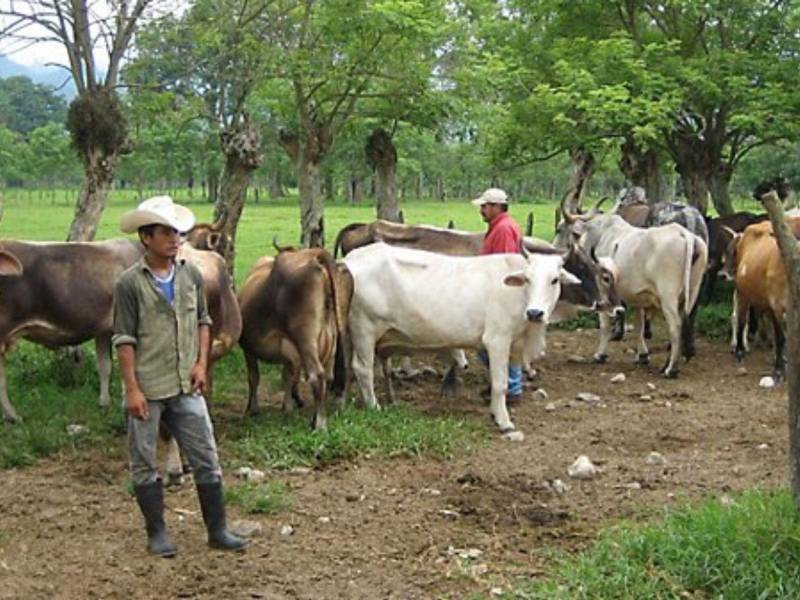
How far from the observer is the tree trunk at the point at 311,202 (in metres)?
14.1

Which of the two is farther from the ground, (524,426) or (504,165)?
(504,165)

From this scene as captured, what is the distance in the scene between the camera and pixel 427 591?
16.1ft

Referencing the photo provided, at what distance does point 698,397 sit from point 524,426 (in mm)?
2090

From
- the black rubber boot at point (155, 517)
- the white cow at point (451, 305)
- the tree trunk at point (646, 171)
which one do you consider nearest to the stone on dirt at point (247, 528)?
the black rubber boot at point (155, 517)

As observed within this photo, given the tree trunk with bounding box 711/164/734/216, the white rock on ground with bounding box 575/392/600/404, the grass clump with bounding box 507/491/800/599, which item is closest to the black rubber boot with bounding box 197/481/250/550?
the grass clump with bounding box 507/491/800/599

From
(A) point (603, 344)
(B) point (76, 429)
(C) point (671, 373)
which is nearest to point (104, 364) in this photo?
(B) point (76, 429)

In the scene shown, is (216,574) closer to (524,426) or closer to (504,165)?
(524,426)

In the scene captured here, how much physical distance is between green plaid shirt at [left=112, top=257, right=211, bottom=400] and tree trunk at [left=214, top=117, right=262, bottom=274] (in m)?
5.40

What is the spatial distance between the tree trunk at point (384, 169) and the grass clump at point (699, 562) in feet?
36.8

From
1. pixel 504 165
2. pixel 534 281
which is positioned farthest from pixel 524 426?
pixel 504 165

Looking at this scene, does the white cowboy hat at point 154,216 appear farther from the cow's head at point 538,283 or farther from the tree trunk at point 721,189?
the tree trunk at point 721,189

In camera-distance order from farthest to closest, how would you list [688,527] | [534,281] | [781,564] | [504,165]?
[504,165]
[534,281]
[688,527]
[781,564]

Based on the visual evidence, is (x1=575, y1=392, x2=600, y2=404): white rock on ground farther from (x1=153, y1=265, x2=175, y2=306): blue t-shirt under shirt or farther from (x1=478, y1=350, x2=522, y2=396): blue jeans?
(x1=153, y1=265, x2=175, y2=306): blue t-shirt under shirt

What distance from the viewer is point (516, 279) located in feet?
26.4
